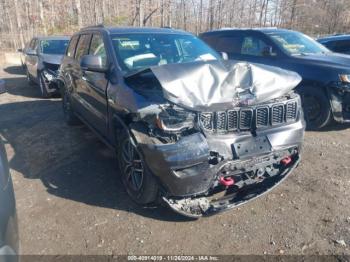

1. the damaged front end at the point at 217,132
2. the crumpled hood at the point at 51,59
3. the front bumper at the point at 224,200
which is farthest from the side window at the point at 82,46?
the crumpled hood at the point at 51,59

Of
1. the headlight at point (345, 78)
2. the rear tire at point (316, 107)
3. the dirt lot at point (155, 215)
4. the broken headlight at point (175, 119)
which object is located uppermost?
the broken headlight at point (175, 119)

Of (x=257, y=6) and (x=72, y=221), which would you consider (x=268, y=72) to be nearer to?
(x=72, y=221)

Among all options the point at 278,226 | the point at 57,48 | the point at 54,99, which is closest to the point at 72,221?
the point at 278,226

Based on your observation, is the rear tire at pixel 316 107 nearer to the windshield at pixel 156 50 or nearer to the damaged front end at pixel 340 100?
the damaged front end at pixel 340 100

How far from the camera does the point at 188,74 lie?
304 cm

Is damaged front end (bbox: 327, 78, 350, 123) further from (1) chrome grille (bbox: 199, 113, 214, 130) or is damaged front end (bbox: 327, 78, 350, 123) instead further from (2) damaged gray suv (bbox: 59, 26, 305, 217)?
(1) chrome grille (bbox: 199, 113, 214, 130)

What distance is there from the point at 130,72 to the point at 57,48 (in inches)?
300

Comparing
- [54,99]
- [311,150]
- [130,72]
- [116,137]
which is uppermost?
[130,72]

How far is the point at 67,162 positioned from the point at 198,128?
253 centimetres

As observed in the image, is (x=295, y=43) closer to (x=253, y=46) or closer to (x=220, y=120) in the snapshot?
(x=253, y=46)

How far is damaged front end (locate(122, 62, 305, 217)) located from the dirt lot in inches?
10.5

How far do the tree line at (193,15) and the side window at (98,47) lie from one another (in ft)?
62.6

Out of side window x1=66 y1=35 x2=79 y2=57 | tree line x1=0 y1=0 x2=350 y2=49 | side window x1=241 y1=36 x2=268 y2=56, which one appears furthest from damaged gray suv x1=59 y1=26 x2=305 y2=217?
tree line x1=0 y1=0 x2=350 y2=49

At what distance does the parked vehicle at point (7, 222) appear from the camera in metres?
1.78
